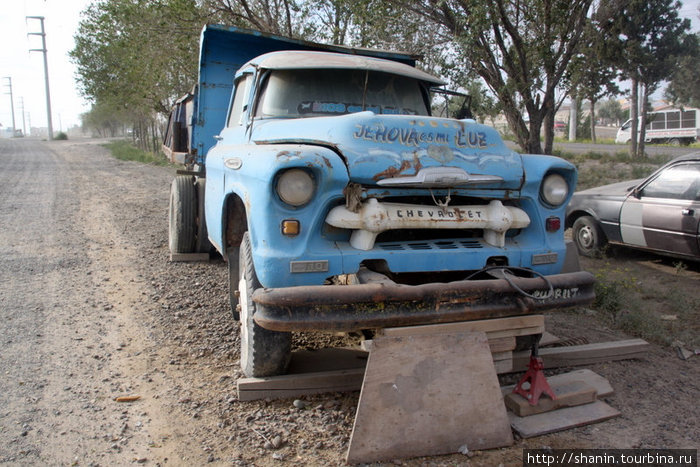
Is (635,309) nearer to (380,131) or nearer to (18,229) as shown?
(380,131)

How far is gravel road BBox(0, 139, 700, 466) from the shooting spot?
2.88m

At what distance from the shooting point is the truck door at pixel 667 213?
6.05 metres

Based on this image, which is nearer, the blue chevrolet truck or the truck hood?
the blue chevrolet truck

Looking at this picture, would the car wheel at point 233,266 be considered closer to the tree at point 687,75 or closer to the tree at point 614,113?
the tree at point 687,75

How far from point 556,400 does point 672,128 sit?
129 ft

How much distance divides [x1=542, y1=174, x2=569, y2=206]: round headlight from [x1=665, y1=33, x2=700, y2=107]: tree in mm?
21712

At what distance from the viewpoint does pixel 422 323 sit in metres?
2.77

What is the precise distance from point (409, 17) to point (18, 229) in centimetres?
696

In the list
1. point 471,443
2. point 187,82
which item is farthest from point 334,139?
point 187,82

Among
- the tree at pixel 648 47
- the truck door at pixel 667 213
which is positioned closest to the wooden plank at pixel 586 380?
the truck door at pixel 667 213

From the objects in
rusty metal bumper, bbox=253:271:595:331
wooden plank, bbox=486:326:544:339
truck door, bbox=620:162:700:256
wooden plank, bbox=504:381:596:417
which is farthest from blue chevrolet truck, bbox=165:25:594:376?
truck door, bbox=620:162:700:256

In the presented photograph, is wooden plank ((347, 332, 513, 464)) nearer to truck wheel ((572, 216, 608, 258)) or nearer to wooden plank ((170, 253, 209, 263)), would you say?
wooden plank ((170, 253, 209, 263))

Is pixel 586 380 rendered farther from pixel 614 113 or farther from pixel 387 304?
pixel 614 113

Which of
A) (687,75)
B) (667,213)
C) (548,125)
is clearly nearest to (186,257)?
(667,213)
